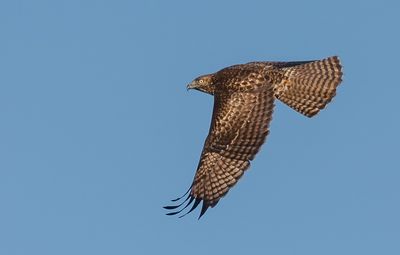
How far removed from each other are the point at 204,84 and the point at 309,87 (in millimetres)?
2316

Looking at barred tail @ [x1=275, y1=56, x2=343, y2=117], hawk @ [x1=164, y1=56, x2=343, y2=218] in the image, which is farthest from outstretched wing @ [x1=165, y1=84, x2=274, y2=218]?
barred tail @ [x1=275, y1=56, x2=343, y2=117]

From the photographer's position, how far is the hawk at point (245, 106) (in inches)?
1096

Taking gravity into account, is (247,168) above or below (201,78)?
below

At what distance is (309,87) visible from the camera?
94.6ft

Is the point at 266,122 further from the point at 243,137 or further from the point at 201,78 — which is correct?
the point at 201,78

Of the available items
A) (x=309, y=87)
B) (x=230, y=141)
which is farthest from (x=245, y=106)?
(x=309, y=87)

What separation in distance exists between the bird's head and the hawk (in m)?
0.25

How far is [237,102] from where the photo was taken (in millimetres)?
28078

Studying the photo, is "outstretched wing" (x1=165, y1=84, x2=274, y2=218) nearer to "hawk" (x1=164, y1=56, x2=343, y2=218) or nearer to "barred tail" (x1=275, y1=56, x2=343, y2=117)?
"hawk" (x1=164, y1=56, x2=343, y2=218)

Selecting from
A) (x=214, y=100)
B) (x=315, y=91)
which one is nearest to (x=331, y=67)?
(x=315, y=91)

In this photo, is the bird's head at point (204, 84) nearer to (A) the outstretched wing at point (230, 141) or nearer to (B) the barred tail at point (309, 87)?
(A) the outstretched wing at point (230, 141)

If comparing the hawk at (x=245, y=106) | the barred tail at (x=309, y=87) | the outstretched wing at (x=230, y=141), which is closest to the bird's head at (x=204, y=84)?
the hawk at (x=245, y=106)

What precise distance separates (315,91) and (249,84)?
61.6 inches

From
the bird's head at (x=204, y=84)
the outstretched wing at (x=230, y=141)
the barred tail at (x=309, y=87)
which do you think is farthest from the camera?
the bird's head at (x=204, y=84)
